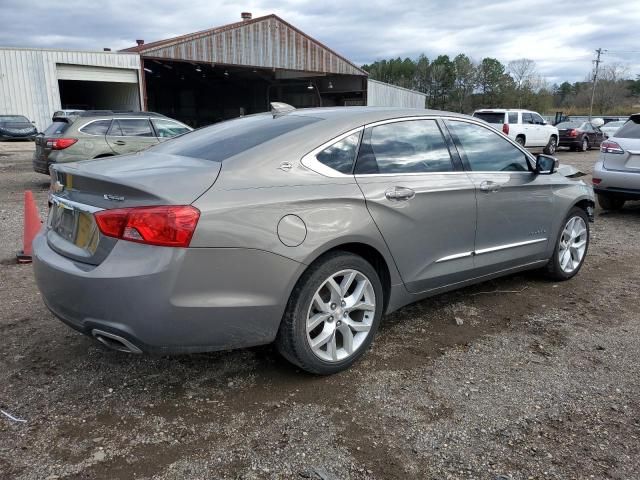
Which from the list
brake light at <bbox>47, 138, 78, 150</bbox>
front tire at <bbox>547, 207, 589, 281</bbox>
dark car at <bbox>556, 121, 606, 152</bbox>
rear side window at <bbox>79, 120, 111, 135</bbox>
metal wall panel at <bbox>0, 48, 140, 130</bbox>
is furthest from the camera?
metal wall panel at <bbox>0, 48, 140, 130</bbox>

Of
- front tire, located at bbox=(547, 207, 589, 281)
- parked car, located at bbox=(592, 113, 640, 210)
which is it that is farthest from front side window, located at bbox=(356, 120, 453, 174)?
parked car, located at bbox=(592, 113, 640, 210)

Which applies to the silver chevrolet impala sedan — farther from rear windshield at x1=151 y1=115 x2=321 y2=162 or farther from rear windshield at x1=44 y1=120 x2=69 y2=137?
rear windshield at x1=44 y1=120 x2=69 y2=137

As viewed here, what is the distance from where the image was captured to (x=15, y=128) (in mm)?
26594

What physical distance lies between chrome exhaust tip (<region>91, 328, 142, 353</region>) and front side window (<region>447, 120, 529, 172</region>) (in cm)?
268

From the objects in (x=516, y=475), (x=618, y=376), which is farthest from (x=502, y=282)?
(x=516, y=475)

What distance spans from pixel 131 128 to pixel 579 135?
20.1m

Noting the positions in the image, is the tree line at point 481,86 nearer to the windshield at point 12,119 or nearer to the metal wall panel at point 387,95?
the metal wall panel at point 387,95

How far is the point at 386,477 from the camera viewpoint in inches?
92.7

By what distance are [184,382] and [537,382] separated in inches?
83.3

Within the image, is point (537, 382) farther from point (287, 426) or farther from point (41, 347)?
point (41, 347)

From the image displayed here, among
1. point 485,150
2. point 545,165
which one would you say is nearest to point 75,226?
point 485,150

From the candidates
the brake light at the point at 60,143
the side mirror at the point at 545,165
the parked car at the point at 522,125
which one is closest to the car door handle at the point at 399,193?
the side mirror at the point at 545,165

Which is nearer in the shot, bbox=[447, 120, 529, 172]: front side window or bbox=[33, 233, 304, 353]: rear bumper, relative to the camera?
bbox=[33, 233, 304, 353]: rear bumper

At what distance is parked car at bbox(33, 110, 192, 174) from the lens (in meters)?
9.90
